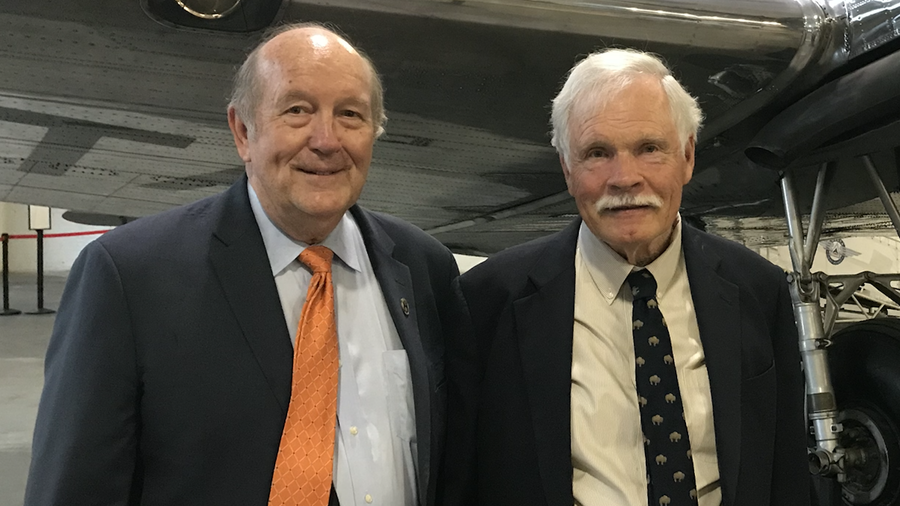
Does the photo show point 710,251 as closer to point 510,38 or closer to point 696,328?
point 696,328

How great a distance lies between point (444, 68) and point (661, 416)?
1.70 meters

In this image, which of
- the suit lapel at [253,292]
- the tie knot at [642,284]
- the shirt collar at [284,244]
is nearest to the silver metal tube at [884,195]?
the tie knot at [642,284]

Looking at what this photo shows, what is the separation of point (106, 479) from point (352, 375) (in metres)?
0.48

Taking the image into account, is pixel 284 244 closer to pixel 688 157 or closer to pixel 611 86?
pixel 611 86

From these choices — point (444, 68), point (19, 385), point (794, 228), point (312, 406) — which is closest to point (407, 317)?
point (312, 406)

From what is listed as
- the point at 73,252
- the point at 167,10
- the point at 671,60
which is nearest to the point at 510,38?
the point at 671,60

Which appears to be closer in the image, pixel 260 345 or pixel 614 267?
pixel 260 345

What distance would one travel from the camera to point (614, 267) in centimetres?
146

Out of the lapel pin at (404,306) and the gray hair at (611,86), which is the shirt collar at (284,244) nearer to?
the lapel pin at (404,306)

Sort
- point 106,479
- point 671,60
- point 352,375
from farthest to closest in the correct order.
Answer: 1. point 671,60
2. point 352,375
3. point 106,479

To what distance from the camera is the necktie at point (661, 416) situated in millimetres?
1312

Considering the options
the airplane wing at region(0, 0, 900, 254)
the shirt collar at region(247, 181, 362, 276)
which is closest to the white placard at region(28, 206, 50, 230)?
the airplane wing at region(0, 0, 900, 254)

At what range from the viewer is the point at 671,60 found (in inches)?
103

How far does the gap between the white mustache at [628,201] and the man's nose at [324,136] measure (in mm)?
550
